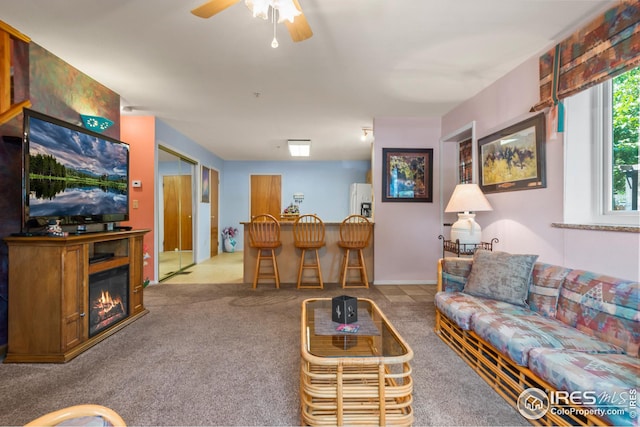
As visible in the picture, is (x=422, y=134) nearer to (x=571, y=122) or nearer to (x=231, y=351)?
(x=571, y=122)

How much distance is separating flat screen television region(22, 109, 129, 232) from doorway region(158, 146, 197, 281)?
1575 millimetres

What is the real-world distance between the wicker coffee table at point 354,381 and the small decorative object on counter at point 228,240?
19.9ft

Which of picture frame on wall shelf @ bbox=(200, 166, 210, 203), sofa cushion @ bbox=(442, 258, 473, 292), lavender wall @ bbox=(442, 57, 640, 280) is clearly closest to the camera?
lavender wall @ bbox=(442, 57, 640, 280)

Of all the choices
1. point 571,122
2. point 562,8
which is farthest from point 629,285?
point 562,8

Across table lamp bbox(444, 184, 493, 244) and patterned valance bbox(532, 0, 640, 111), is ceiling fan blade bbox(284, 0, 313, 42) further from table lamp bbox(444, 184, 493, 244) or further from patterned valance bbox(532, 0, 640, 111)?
table lamp bbox(444, 184, 493, 244)

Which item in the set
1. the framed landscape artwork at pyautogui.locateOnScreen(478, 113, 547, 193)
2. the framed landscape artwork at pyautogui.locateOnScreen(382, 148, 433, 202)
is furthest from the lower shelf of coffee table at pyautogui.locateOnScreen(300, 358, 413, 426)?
the framed landscape artwork at pyautogui.locateOnScreen(382, 148, 433, 202)

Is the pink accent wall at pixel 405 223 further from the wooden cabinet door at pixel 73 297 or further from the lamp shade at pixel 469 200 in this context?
the wooden cabinet door at pixel 73 297

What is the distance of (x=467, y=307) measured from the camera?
199cm

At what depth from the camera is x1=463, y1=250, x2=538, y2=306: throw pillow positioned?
2.03 metres

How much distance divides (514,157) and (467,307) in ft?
5.02

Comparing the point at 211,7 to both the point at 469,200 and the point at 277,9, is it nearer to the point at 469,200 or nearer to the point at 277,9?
the point at 277,9

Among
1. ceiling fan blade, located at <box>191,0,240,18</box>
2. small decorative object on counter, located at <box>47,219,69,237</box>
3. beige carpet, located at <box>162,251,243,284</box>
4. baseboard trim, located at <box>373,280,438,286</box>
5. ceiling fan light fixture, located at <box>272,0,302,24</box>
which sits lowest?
beige carpet, located at <box>162,251,243,284</box>

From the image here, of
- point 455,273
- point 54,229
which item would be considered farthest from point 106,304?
point 455,273

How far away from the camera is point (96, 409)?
0.65m
